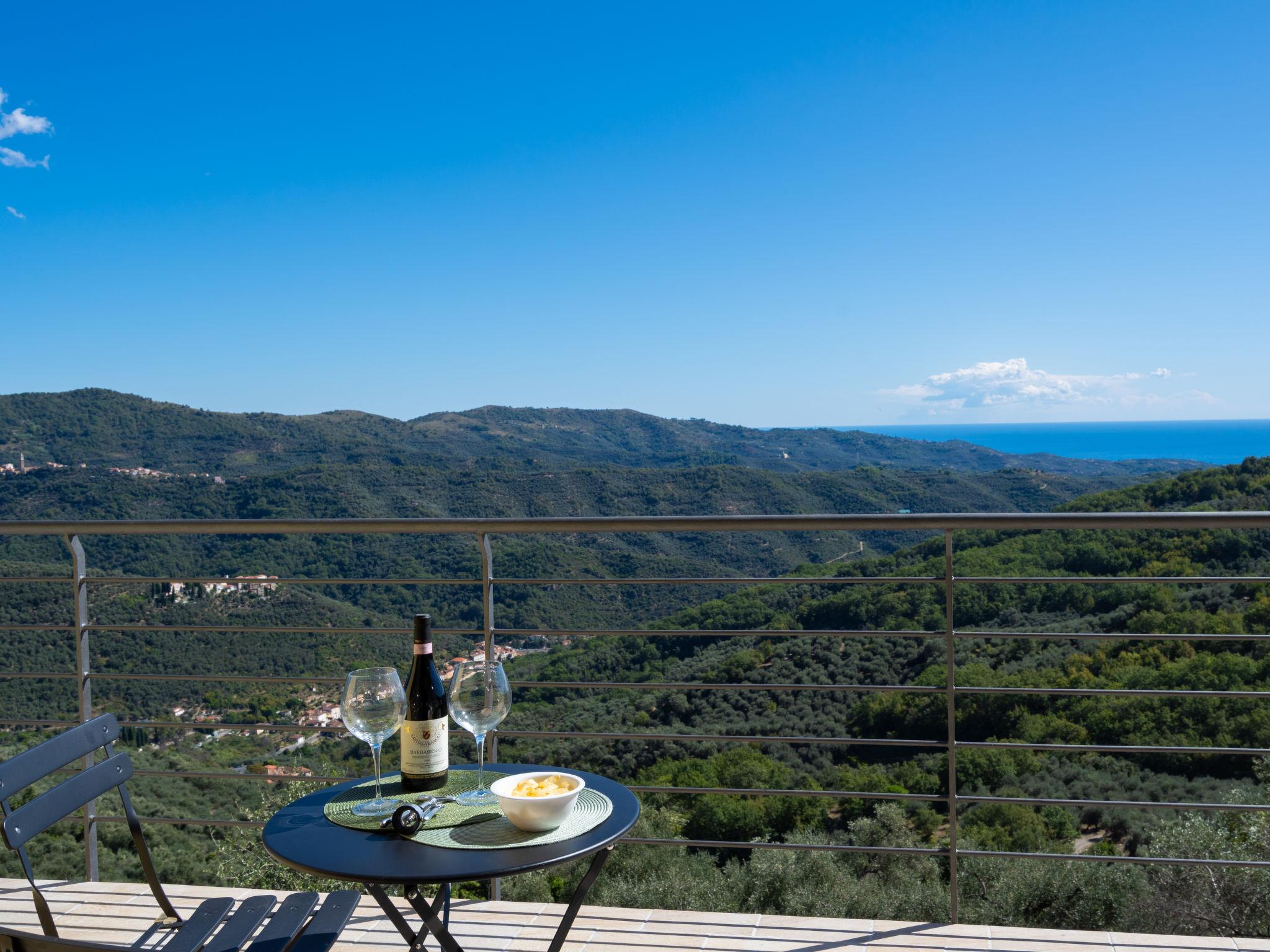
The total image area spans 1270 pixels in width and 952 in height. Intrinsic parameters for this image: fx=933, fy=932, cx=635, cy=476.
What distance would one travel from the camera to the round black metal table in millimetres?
1260

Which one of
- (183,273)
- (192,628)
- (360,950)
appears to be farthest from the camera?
(183,273)

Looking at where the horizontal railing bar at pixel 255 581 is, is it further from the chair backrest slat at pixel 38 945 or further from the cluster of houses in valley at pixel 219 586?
the chair backrest slat at pixel 38 945

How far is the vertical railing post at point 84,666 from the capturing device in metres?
2.87

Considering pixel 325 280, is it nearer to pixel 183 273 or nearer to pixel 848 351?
pixel 183 273

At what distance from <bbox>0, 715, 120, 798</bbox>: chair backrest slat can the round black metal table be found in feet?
1.36

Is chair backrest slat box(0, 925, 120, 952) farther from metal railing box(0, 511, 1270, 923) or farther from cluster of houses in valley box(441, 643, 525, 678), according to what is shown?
metal railing box(0, 511, 1270, 923)

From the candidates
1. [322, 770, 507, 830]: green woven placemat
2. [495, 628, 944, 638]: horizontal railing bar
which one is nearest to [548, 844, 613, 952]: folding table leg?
[322, 770, 507, 830]: green woven placemat

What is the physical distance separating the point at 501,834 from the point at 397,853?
6.0 inches

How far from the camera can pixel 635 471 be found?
26.9 metres

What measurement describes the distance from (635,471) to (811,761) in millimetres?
20031

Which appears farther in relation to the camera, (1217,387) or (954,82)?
(1217,387)

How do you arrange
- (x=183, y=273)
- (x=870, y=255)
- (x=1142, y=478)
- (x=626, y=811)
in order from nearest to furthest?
(x=626, y=811), (x=1142, y=478), (x=870, y=255), (x=183, y=273)

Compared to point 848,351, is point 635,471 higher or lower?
lower

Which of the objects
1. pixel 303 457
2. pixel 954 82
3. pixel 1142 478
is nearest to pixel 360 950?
pixel 954 82
